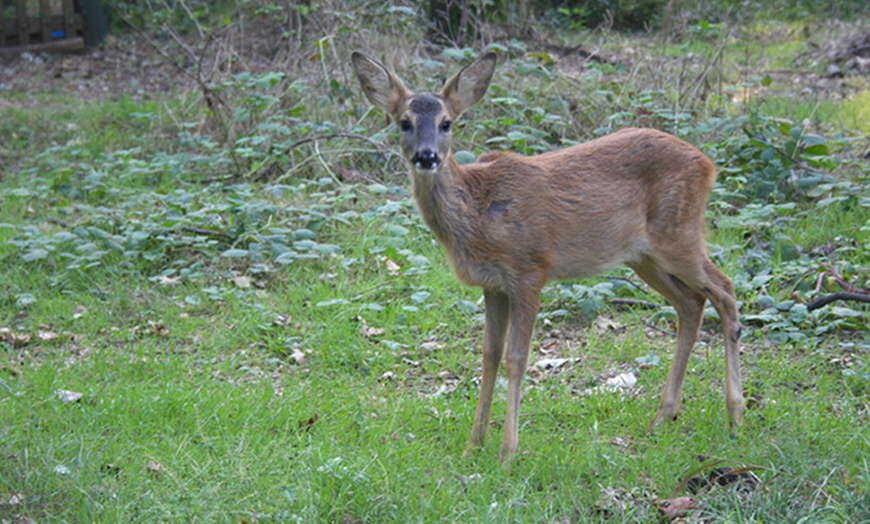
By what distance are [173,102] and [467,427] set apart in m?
6.83

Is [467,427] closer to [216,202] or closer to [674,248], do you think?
[674,248]

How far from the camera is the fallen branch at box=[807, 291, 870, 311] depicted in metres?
4.99

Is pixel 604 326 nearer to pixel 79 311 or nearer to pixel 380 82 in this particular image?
pixel 380 82

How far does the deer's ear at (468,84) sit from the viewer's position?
460cm

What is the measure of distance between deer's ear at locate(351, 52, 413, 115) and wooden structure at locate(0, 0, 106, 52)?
9.75 meters

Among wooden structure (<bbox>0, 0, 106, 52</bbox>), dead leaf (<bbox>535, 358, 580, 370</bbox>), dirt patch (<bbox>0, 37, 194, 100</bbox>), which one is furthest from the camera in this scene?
wooden structure (<bbox>0, 0, 106, 52</bbox>)

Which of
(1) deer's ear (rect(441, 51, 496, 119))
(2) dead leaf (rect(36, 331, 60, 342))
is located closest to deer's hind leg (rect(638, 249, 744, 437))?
(1) deer's ear (rect(441, 51, 496, 119))

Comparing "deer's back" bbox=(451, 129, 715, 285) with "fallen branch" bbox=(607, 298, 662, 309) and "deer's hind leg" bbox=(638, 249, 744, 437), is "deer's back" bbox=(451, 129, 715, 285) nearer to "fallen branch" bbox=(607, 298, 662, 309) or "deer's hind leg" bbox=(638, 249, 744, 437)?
"deer's hind leg" bbox=(638, 249, 744, 437)

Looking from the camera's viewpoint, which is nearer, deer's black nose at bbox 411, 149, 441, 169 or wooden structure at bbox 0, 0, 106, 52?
deer's black nose at bbox 411, 149, 441, 169

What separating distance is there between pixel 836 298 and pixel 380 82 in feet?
8.26

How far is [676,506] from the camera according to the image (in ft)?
11.3

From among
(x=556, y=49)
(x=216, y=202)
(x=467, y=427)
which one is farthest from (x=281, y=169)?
(x=467, y=427)

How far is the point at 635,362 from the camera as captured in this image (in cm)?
511

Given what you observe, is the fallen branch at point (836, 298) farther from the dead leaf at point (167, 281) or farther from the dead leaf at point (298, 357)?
the dead leaf at point (167, 281)
